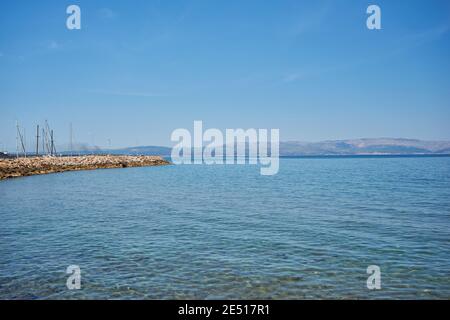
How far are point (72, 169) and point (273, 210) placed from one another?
3172 inches

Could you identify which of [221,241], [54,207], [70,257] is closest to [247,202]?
[221,241]

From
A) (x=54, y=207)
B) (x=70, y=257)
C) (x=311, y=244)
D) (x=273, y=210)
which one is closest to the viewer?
(x=70, y=257)

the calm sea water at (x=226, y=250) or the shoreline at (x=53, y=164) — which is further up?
the shoreline at (x=53, y=164)

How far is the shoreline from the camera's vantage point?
7181cm

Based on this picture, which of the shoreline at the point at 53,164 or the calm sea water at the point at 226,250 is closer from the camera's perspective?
the calm sea water at the point at 226,250

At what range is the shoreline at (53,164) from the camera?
236 ft

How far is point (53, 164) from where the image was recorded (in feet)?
299

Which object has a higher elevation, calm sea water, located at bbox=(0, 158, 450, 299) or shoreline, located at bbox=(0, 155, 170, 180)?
shoreline, located at bbox=(0, 155, 170, 180)

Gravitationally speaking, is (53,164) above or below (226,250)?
above

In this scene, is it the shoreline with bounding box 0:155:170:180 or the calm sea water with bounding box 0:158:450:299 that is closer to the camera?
the calm sea water with bounding box 0:158:450:299

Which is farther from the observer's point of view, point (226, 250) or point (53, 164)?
point (53, 164)
